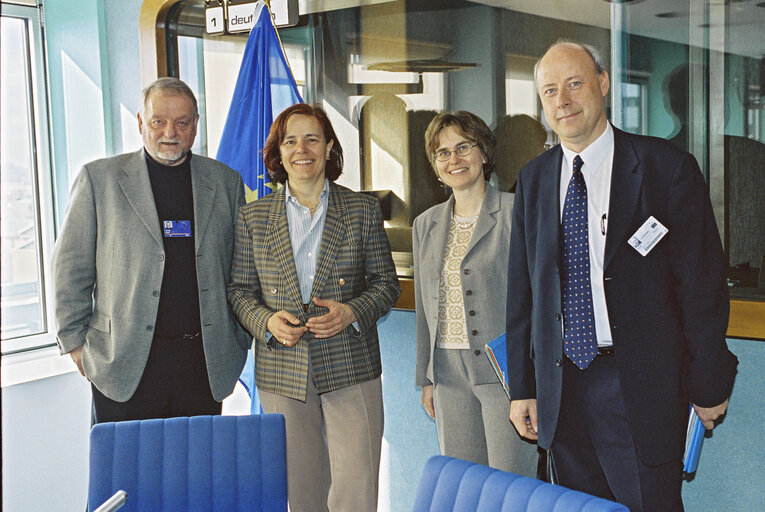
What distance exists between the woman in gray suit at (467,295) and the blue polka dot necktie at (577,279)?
408mm

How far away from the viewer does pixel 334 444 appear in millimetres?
2389

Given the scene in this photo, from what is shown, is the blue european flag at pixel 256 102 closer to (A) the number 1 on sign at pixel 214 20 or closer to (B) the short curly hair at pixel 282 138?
(A) the number 1 on sign at pixel 214 20

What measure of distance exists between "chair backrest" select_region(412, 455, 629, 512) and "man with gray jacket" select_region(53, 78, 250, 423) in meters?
1.17

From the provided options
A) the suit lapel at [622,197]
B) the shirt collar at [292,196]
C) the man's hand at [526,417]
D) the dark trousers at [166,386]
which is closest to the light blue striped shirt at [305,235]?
the shirt collar at [292,196]

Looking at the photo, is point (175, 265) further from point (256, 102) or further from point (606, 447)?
point (606, 447)

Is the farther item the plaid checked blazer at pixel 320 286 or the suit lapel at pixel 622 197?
the plaid checked blazer at pixel 320 286

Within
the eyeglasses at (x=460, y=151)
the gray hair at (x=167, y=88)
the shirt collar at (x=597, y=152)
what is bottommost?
the shirt collar at (x=597, y=152)

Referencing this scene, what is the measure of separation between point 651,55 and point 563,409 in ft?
4.54

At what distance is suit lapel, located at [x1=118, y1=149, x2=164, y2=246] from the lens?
7.55 ft

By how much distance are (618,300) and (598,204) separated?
242 millimetres

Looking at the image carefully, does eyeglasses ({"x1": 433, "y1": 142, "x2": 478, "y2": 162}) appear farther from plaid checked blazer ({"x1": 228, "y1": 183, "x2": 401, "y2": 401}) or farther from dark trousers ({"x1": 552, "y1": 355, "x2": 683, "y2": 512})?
dark trousers ({"x1": 552, "y1": 355, "x2": 683, "y2": 512})

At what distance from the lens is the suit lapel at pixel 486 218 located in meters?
2.22

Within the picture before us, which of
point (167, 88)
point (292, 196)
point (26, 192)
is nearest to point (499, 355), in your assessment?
point (292, 196)

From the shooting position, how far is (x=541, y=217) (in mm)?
1860
